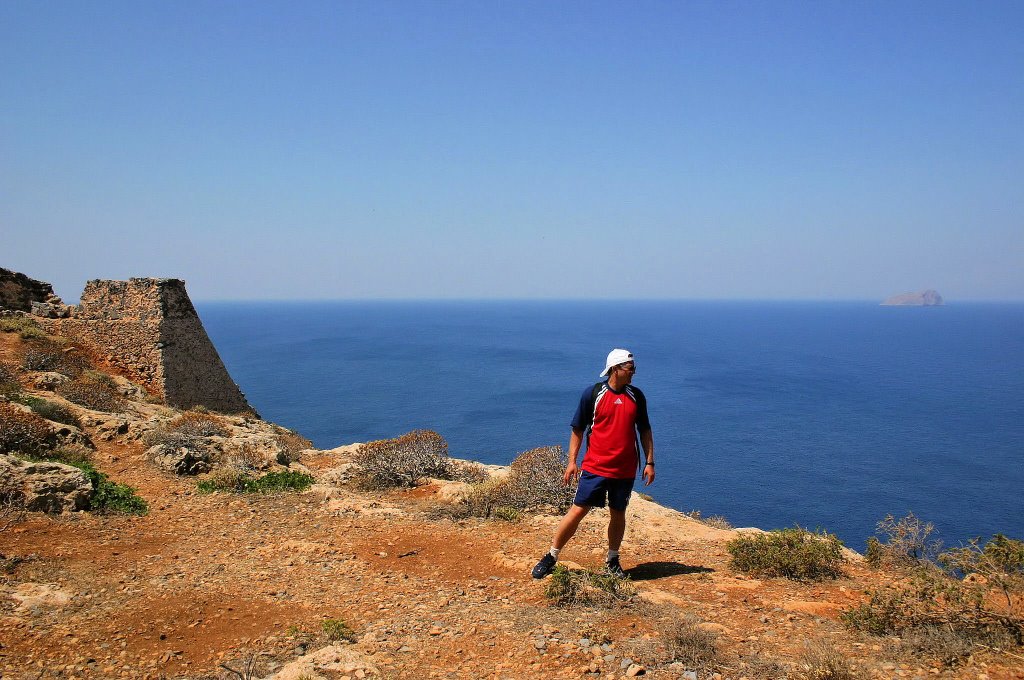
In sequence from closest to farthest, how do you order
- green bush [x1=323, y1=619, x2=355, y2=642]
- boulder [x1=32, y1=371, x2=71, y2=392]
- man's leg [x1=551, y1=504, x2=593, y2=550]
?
green bush [x1=323, y1=619, x2=355, y2=642], man's leg [x1=551, y1=504, x2=593, y2=550], boulder [x1=32, y1=371, x2=71, y2=392]

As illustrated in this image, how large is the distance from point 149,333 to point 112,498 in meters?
8.90

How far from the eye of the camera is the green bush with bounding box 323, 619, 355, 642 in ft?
13.9

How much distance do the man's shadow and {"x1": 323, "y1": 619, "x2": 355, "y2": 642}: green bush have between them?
8.34 ft

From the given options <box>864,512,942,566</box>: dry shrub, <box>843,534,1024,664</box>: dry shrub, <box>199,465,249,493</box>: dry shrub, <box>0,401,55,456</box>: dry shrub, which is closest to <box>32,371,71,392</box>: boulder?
<box>0,401,55,456</box>: dry shrub

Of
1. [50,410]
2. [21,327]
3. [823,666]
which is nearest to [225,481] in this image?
[50,410]

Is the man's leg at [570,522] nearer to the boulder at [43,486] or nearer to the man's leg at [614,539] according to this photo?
the man's leg at [614,539]

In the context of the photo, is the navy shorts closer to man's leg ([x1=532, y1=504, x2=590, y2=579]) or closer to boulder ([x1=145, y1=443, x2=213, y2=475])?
man's leg ([x1=532, y1=504, x2=590, y2=579])

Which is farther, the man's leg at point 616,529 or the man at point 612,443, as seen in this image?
the man's leg at point 616,529

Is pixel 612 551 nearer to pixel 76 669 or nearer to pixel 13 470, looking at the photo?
pixel 76 669

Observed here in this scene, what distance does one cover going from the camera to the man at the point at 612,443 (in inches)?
200

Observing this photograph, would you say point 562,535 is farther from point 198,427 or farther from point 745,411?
point 745,411

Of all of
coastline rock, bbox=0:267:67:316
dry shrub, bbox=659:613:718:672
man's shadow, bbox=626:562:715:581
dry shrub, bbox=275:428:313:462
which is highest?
coastline rock, bbox=0:267:67:316

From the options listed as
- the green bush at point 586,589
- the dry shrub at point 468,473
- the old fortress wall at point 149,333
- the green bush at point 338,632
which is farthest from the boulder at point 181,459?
the green bush at point 586,589

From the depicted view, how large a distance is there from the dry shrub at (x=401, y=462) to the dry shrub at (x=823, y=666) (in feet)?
21.6
